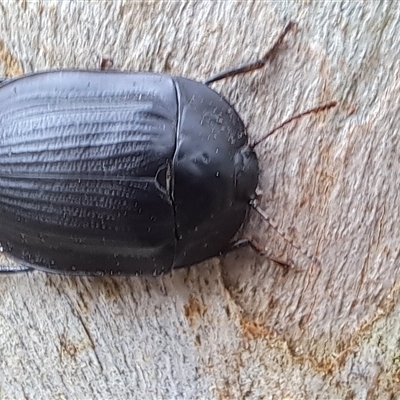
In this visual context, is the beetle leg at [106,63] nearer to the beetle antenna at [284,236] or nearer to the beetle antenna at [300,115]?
the beetle antenna at [300,115]

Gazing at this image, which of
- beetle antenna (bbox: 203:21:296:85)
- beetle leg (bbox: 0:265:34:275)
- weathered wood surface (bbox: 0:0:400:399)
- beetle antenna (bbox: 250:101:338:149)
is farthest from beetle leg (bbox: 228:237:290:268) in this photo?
beetle leg (bbox: 0:265:34:275)

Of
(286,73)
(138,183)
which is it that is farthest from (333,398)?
(286,73)

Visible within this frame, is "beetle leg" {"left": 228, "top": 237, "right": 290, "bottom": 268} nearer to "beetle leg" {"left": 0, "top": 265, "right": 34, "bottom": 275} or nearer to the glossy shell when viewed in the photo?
the glossy shell

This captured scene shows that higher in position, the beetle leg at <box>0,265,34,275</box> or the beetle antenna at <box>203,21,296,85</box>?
the beetle antenna at <box>203,21,296,85</box>

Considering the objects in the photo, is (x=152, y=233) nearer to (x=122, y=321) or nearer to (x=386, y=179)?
(x=122, y=321)

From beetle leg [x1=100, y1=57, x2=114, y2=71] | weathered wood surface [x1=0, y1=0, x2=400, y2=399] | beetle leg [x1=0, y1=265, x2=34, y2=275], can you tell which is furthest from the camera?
beetle leg [x1=0, y1=265, x2=34, y2=275]

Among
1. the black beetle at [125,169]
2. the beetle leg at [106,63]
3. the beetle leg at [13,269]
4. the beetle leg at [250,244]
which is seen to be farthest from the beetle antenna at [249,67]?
the beetle leg at [13,269]

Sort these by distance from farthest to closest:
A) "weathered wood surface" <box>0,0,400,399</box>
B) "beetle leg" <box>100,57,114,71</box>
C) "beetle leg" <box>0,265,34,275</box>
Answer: "beetle leg" <box>0,265,34,275</box> < "beetle leg" <box>100,57,114,71</box> < "weathered wood surface" <box>0,0,400,399</box>
